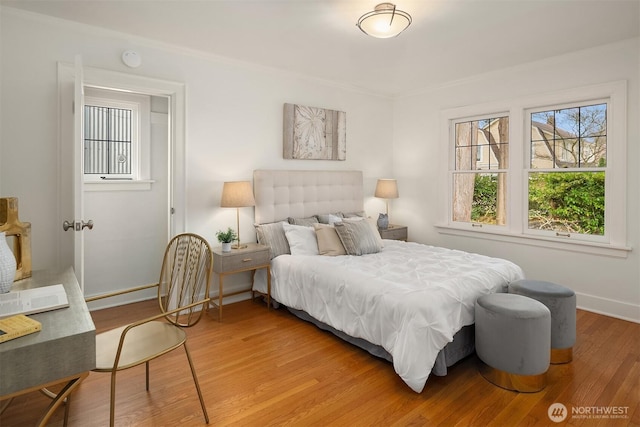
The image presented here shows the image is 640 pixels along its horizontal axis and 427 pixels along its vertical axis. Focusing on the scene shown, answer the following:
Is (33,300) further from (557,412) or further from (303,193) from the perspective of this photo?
(303,193)

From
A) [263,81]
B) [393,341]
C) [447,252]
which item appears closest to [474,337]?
[393,341]

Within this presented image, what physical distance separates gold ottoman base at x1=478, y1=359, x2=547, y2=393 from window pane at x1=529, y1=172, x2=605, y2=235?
2.12 meters

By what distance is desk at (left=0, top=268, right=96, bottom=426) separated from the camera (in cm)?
117

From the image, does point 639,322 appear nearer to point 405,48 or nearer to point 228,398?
point 405,48

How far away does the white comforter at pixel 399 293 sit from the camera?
231cm

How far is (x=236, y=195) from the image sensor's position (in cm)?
366

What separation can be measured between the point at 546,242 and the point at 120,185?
4.57 m

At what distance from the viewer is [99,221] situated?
386cm

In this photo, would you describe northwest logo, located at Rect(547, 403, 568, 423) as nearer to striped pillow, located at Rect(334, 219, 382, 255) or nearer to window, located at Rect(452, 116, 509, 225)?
striped pillow, located at Rect(334, 219, 382, 255)

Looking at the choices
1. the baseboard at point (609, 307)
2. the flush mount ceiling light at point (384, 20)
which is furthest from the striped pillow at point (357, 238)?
the baseboard at point (609, 307)

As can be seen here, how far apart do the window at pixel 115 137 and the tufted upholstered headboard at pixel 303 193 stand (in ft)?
4.31

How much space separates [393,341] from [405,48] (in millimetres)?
2675

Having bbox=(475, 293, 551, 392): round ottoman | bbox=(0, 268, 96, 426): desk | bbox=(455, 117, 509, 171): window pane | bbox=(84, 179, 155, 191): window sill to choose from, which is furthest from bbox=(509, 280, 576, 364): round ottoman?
bbox=(84, 179, 155, 191): window sill

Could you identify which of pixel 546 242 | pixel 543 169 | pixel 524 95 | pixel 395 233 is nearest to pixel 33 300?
pixel 395 233
